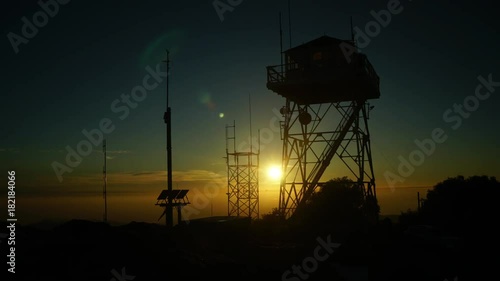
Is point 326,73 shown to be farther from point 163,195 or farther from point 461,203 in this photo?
point 461,203

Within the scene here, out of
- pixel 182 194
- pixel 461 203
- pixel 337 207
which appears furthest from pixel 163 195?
pixel 461 203

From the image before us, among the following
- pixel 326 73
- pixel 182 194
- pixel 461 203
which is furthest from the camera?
pixel 461 203

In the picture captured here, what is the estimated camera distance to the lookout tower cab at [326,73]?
112 feet

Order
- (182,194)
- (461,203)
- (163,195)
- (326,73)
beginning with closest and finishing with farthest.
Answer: (326,73) → (163,195) → (182,194) → (461,203)

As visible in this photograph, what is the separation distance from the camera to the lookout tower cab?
3419 cm

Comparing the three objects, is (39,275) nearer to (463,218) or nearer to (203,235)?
(203,235)

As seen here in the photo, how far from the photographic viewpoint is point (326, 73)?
114 feet

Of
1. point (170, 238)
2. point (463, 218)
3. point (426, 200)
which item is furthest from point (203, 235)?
point (426, 200)

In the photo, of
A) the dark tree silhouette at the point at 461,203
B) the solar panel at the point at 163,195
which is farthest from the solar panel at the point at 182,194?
the dark tree silhouette at the point at 461,203

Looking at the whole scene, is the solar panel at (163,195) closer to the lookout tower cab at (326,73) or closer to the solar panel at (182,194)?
the solar panel at (182,194)

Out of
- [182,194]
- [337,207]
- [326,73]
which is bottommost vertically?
[337,207]

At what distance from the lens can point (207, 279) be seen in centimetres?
1969

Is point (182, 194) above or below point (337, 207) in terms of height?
above

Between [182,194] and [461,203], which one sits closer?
[182,194]
